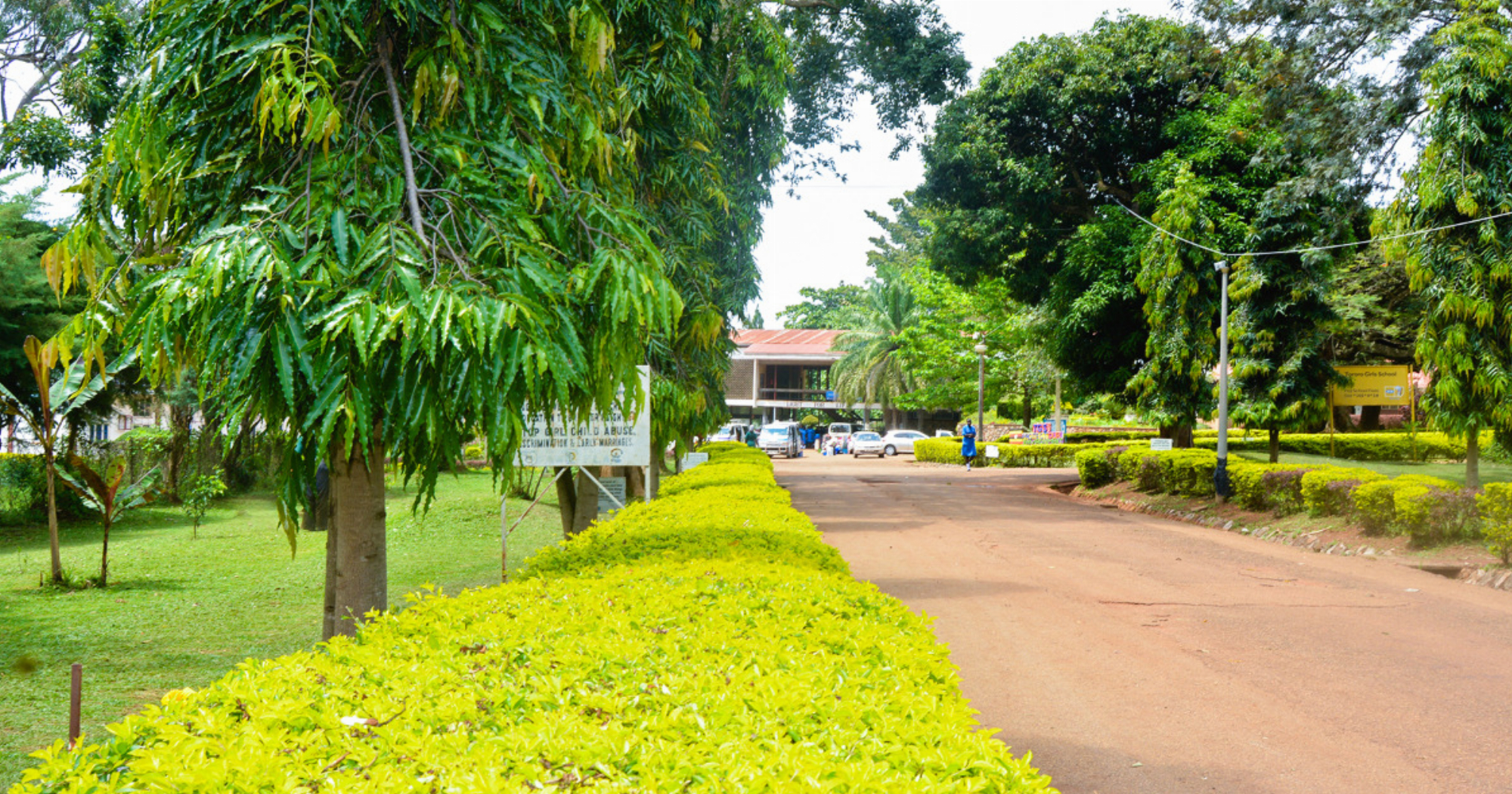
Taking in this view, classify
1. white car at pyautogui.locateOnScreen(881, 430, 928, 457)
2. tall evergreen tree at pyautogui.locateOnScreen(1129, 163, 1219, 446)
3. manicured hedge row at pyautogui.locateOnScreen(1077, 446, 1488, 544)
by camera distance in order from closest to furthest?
manicured hedge row at pyautogui.locateOnScreen(1077, 446, 1488, 544), tall evergreen tree at pyautogui.locateOnScreen(1129, 163, 1219, 446), white car at pyautogui.locateOnScreen(881, 430, 928, 457)

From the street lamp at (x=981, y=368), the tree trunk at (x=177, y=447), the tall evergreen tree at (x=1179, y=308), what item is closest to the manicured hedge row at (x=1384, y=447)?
the tall evergreen tree at (x=1179, y=308)

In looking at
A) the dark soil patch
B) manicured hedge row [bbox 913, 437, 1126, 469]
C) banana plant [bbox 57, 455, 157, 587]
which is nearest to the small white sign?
banana plant [bbox 57, 455, 157, 587]

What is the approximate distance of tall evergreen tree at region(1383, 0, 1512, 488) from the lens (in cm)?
1571

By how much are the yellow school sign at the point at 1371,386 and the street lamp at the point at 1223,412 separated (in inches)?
155

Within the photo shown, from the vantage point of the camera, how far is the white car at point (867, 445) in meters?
52.6

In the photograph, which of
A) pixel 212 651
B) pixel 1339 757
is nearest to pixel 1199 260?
pixel 1339 757

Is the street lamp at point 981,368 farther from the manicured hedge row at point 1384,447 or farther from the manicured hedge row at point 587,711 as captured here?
the manicured hedge row at point 587,711

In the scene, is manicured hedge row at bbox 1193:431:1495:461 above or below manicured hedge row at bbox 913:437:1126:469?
above

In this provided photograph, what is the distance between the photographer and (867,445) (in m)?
52.6

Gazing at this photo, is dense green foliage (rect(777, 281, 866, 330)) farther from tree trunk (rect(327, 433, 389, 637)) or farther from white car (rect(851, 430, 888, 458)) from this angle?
tree trunk (rect(327, 433, 389, 637))

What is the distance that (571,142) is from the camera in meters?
5.80

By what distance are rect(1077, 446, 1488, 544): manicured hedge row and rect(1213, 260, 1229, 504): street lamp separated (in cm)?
17

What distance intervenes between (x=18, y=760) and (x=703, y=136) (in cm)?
813

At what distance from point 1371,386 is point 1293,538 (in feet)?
31.8
